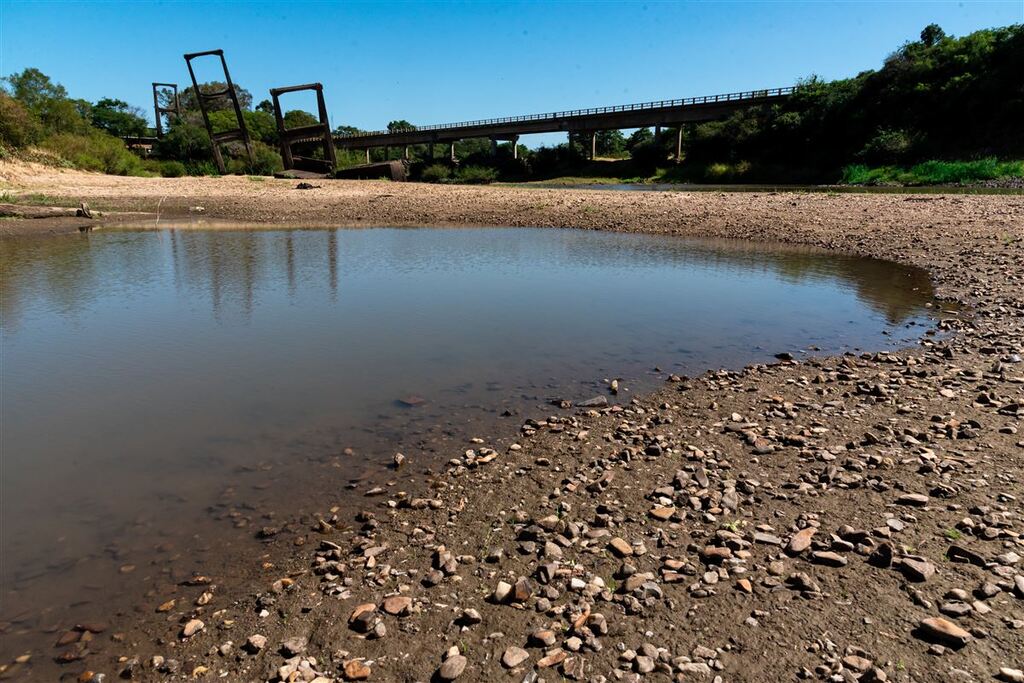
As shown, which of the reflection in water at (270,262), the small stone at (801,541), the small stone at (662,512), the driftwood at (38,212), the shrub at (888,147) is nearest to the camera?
the small stone at (801,541)

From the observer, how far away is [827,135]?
208 ft

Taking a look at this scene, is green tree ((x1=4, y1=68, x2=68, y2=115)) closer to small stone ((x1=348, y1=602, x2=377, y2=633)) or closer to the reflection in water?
the reflection in water

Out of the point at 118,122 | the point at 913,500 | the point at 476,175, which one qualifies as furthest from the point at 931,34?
the point at 118,122

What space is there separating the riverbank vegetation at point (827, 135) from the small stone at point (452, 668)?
4802 cm

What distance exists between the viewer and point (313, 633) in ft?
12.4

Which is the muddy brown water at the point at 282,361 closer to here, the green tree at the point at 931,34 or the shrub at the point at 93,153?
the shrub at the point at 93,153

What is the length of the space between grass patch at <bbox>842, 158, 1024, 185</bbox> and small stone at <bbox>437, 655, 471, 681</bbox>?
159 feet

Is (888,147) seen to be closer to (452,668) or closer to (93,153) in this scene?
(452,668)

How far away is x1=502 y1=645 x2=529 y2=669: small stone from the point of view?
346 centimetres

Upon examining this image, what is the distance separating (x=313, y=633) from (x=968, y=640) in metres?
3.93

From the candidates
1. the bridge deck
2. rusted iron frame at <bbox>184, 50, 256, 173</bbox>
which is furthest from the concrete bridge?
rusted iron frame at <bbox>184, 50, 256, 173</bbox>

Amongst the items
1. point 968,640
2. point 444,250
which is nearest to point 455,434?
point 968,640

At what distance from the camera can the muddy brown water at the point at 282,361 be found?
4973 mm

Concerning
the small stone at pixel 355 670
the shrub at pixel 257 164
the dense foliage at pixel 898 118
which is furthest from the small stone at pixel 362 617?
the dense foliage at pixel 898 118
